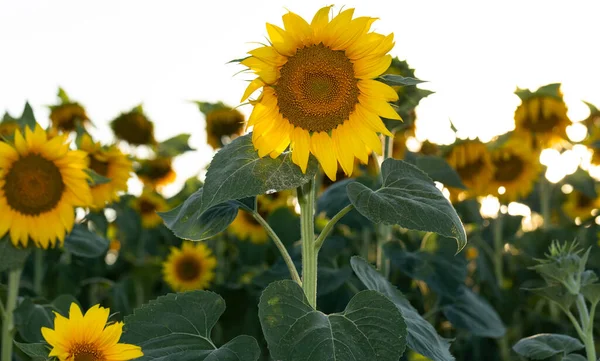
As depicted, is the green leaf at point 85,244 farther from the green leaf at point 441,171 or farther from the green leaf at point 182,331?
the green leaf at point 441,171

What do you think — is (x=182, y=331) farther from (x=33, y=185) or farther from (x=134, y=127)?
(x=134, y=127)

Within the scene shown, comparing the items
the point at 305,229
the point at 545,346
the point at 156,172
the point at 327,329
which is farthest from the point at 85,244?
the point at 156,172

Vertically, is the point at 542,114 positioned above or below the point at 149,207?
above

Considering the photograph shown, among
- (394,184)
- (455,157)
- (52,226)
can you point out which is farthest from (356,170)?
(394,184)

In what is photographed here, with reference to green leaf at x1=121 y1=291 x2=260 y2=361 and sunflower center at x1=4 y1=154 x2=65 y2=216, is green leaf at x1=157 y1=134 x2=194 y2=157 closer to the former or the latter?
sunflower center at x1=4 y1=154 x2=65 y2=216

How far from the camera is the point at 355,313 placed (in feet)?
4.46

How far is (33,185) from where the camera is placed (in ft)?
6.73

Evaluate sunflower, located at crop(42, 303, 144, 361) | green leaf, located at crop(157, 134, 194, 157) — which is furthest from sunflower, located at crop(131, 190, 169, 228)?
sunflower, located at crop(42, 303, 144, 361)

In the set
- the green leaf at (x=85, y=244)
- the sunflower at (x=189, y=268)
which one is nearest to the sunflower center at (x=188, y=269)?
the sunflower at (x=189, y=268)

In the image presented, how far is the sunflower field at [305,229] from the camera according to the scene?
53.1 inches

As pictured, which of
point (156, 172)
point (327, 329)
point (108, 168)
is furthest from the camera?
point (156, 172)

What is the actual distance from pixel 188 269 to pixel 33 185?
1375 mm

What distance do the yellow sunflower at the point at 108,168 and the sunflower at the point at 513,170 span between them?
1.49m

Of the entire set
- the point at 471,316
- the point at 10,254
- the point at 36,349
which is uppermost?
the point at 10,254
